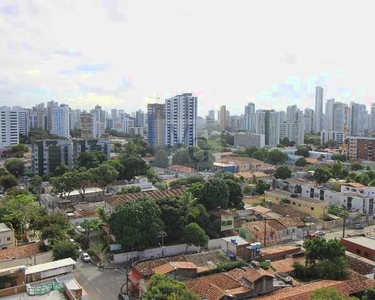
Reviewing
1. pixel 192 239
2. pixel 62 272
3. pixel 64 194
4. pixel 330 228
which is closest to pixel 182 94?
pixel 64 194

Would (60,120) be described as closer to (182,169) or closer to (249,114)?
(182,169)

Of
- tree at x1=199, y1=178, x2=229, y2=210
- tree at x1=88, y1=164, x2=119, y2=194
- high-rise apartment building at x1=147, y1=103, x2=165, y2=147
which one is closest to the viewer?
tree at x1=199, y1=178, x2=229, y2=210

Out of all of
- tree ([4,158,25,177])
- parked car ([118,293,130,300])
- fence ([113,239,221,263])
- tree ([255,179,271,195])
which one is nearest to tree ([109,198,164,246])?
fence ([113,239,221,263])

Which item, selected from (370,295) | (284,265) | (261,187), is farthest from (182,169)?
(370,295)

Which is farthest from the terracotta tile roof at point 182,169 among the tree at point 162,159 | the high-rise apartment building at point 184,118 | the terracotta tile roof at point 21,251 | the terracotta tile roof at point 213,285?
the terracotta tile roof at point 213,285

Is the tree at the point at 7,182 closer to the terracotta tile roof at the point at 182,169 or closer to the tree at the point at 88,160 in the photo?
the tree at the point at 88,160

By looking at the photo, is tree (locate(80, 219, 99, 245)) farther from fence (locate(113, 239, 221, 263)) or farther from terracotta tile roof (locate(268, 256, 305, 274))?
terracotta tile roof (locate(268, 256, 305, 274))
